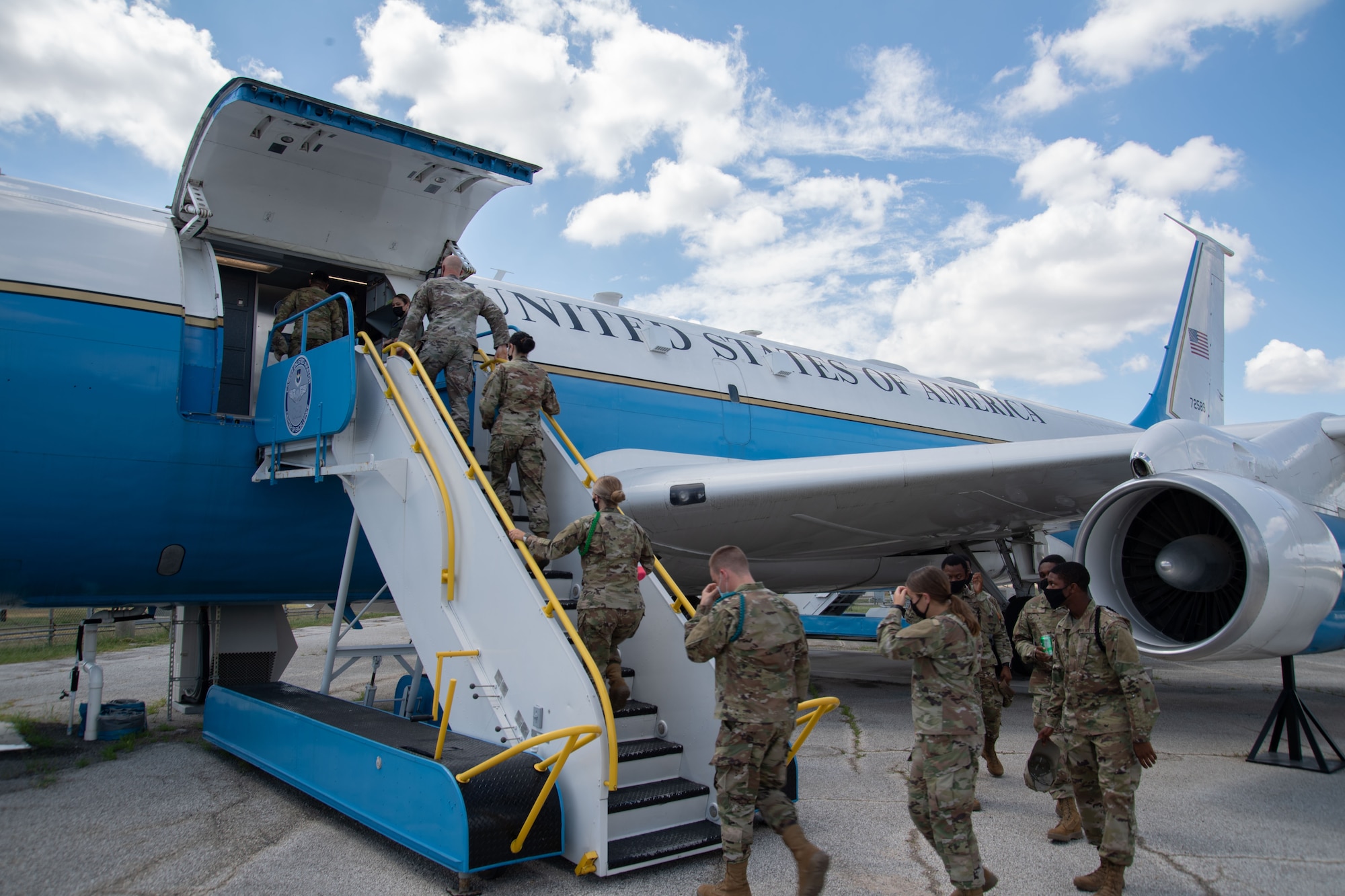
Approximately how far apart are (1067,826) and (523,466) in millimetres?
3695

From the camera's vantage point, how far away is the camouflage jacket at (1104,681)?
154 inches

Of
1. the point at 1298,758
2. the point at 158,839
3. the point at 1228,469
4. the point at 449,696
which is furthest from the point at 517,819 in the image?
the point at 1298,758

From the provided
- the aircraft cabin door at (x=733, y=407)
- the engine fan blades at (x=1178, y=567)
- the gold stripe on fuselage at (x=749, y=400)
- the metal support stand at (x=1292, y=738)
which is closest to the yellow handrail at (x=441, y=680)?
the gold stripe on fuselage at (x=749, y=400)

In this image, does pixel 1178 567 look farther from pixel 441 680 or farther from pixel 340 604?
pixel 340 604

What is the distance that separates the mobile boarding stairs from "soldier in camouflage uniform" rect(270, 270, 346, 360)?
167mm

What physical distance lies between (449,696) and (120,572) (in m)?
3.27

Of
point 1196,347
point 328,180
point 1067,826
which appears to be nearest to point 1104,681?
point 1067,826

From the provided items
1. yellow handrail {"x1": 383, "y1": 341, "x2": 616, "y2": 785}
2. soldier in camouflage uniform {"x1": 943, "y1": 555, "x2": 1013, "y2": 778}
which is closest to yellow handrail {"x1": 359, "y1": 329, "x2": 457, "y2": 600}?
yellow handrail {"x1": 383, "y1": 341, "x2": 616, "y2": 785}

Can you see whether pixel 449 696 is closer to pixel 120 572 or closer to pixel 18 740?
pixel 120 572

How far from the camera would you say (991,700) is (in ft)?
18.9

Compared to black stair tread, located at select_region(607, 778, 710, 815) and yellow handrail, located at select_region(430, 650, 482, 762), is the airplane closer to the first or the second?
yellow handrail, located at select_region(430, 650, 482, 762)

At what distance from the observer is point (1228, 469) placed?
5.39 metres

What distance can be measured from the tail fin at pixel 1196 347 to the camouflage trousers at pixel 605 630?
12.7 m

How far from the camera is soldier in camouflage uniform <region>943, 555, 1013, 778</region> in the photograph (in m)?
5.51
